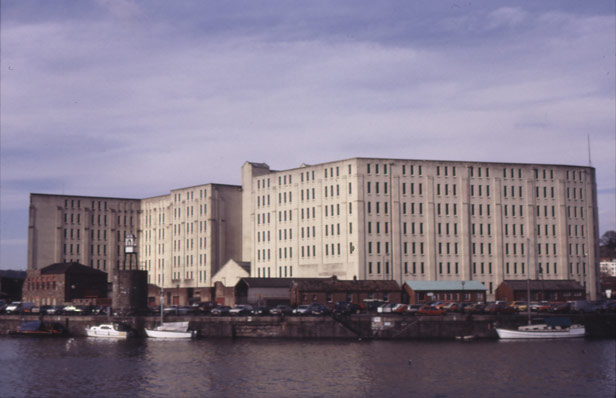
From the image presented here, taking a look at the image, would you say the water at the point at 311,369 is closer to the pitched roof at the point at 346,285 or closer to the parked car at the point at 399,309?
the parked car at the point at 399,309

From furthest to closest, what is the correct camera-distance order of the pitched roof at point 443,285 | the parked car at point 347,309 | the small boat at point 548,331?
the pitched roof at point 443,285 < the parked car at point 347,309 < the small boat at point 548,331

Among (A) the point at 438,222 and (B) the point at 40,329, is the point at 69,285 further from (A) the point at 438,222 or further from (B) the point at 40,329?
(A) the point at 438,222

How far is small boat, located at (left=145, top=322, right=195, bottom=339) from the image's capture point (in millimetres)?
118688

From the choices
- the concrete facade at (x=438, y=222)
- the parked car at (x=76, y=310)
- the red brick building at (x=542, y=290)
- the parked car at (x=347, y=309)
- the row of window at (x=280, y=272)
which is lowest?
the parked car at (x=76, y=310)

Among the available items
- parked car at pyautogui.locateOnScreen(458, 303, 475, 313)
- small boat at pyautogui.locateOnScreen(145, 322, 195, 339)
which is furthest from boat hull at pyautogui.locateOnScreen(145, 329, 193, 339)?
parked car at pyautogui.locateOnScreen(458, 303, 475, 313)

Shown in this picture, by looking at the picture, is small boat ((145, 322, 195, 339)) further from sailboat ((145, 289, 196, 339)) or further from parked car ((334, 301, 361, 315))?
parked car ((334, 301, 361, 315))

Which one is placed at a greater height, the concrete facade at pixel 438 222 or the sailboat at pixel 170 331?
the concrete facade at pixel 438 222

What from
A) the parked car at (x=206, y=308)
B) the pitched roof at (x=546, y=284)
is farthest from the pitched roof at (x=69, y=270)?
the pitched roof at (x=546, y=284)

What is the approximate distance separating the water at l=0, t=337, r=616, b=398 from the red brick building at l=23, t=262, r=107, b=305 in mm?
78949

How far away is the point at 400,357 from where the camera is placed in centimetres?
9031

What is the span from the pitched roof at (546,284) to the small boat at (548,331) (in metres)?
45.2

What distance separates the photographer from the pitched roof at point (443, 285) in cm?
15975

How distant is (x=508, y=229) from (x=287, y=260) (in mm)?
48704

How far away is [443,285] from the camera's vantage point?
16150cm
